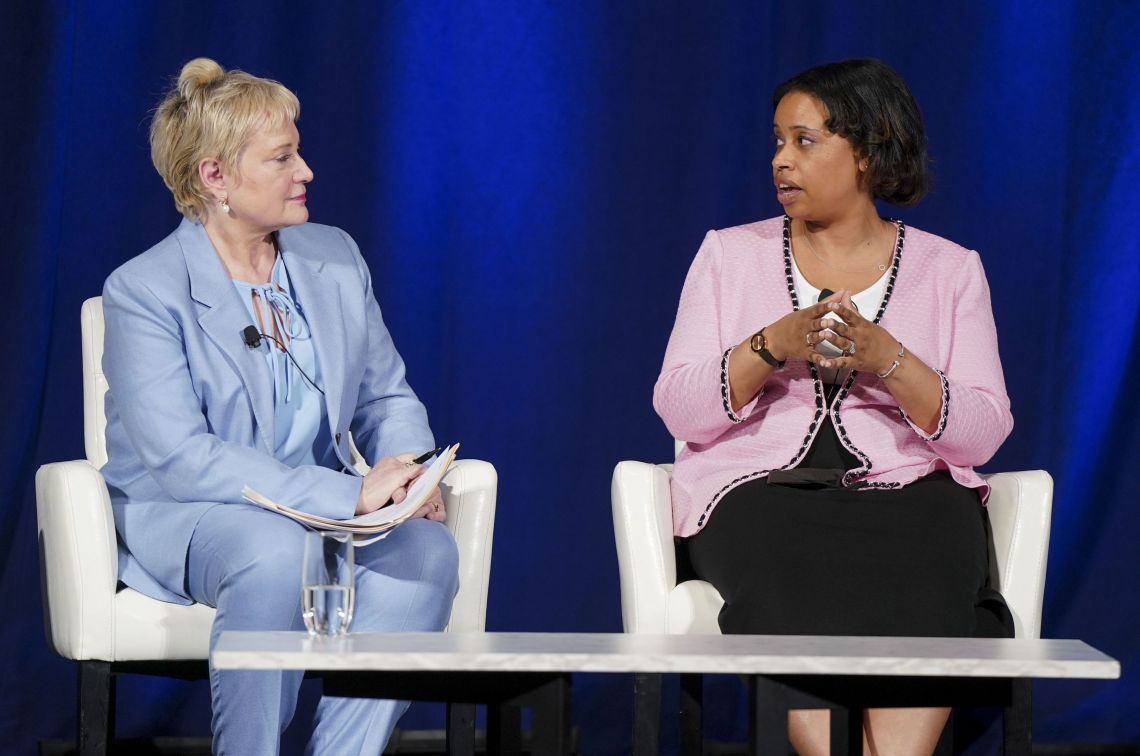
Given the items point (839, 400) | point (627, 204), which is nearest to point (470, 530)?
point (839, 400)

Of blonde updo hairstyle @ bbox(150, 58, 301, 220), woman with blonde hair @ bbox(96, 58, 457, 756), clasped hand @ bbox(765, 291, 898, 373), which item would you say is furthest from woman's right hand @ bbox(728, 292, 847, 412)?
blonde updo hairstyle @ bbox(150, 58, 301, 220)

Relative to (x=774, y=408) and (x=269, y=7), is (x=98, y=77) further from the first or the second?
(x=774, y=408)

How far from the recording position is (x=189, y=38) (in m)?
3.59

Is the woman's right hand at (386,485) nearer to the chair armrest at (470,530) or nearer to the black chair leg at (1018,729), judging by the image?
the chair armrest at (470,530)

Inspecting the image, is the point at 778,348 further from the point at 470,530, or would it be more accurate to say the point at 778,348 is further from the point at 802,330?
the point at 470,530

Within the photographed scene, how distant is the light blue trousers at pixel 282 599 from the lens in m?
2.39

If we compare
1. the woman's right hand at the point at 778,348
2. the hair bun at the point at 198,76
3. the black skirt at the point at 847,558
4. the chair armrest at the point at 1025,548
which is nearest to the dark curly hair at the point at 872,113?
the woman's right hand at the point at 778,348

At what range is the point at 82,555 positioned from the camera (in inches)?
101

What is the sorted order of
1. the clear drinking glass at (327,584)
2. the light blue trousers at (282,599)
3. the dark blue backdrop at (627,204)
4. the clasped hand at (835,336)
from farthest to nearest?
the dark blue backdrop at (627,204), the clasped hand at (835,336), the light blue trousers at (282,599), the clear drinking glass at (327,584)

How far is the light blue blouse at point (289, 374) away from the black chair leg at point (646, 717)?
28.1 inches

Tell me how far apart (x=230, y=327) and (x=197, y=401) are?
0.14m

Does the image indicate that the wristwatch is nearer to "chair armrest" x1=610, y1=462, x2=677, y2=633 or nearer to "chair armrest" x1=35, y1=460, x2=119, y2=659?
"chair armrest" x1=610, y1=462, x2=677, y2=633

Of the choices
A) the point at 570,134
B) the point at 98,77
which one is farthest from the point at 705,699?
the point at 98,77

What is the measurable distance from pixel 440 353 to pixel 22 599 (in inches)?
42.6
